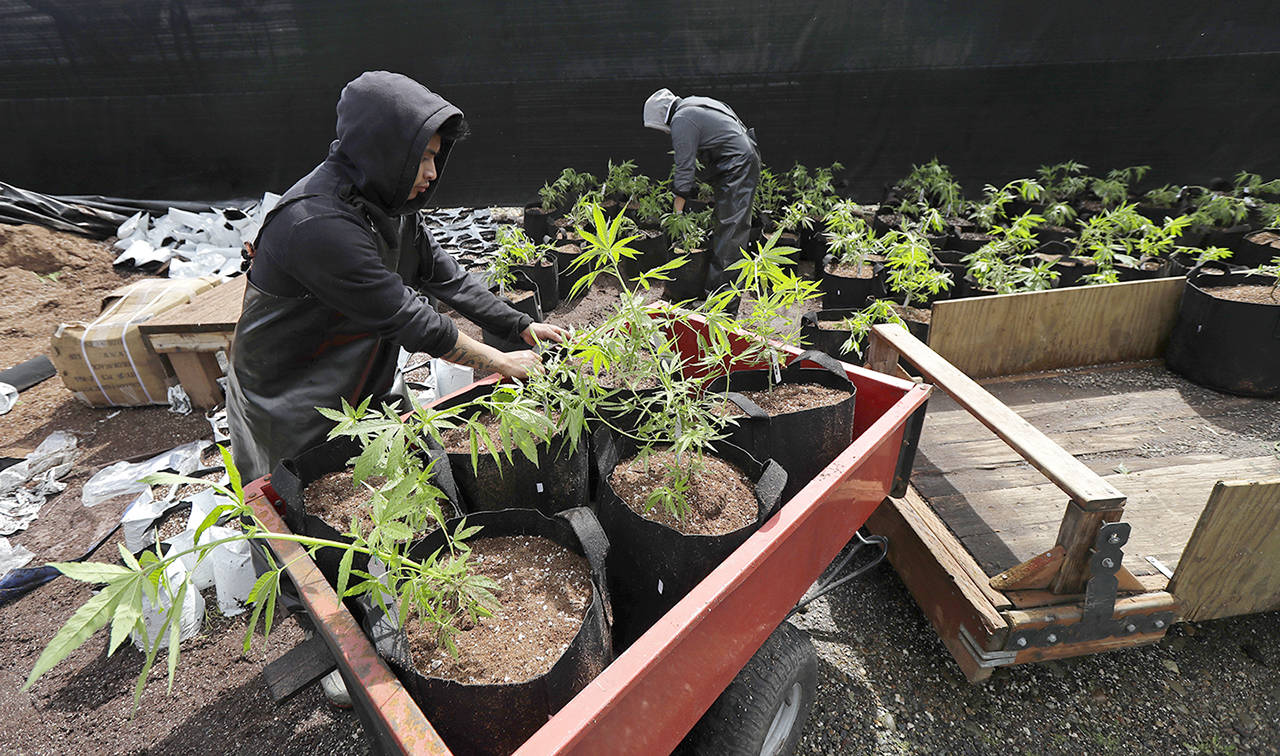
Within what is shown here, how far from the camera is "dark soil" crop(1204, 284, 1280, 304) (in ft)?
9.04

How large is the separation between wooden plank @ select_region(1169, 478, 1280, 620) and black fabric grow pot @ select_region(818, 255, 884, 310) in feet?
8.08

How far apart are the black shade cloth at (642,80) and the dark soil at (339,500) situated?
642 cm

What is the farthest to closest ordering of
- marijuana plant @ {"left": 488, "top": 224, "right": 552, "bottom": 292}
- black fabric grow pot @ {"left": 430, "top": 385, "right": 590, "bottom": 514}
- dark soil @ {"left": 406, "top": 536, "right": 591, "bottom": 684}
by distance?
marijuana plant @ {"left": 488, "top": 224, "right": 552, "bottom": 292}
black fabric grow pot @ {"left": 430, "top": 385, "right": 590, "bottom": 514}
dark soil @ {"left": 406, "top": 536, "right": 591, "bottom": 684}

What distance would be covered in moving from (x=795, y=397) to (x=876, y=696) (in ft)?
3.64

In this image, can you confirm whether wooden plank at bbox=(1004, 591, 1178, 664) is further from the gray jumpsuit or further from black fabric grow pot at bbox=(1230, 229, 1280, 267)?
black fabric grow pot at bbox=(1230, 229, 1280, 267)

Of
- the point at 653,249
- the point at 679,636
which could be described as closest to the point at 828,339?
the point at 679,636

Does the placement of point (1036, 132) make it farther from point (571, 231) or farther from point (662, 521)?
point (662, 521)

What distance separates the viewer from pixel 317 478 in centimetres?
147

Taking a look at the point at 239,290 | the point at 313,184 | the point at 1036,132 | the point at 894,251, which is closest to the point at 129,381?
the point at 239,290

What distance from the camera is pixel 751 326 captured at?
179cm

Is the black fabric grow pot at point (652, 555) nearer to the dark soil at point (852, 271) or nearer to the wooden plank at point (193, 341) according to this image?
the dark soil at point (852, 271)

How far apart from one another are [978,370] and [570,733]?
8.42 feet

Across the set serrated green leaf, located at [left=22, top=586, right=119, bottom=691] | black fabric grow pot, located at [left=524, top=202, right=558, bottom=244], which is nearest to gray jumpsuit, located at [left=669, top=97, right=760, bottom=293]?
black fabric grow pot, located at [left=524, top=202, right=558, bottom=244]

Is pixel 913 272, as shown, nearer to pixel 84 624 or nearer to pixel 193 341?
pixel 84 624
